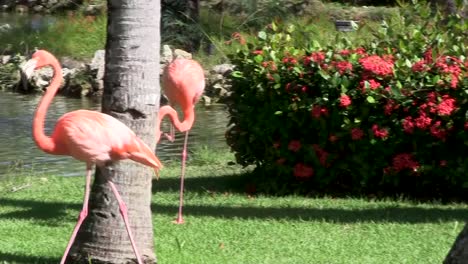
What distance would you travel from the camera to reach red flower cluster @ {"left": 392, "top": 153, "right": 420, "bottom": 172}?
8.64 metres

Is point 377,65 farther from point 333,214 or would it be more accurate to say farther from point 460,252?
point 460,252

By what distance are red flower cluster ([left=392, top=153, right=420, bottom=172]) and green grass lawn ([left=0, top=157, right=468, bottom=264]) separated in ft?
1.00

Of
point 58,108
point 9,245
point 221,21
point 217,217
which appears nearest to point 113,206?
point 9,245

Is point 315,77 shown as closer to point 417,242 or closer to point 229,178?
point 229,178

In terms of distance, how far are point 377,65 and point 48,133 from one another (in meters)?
6.46

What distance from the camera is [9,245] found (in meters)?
7.14

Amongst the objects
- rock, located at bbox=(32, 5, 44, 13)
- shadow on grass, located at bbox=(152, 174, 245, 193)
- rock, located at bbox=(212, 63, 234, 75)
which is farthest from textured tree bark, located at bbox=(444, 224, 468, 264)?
rock, located at bbox=(32, 5, 44, 13)

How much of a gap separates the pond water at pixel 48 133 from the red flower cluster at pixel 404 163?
12.7ft

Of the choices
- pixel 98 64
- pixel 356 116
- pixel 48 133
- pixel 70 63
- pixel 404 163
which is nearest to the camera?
pixel 404 163

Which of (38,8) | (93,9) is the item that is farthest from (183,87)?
(38,8)

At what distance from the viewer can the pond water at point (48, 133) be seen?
37.8 feet

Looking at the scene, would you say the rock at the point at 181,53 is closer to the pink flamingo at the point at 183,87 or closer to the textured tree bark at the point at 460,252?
the pink flamingo at the point at 183,87

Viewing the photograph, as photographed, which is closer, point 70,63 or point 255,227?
point 255,227

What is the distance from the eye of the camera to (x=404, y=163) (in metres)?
8.64
